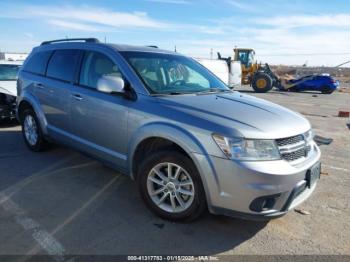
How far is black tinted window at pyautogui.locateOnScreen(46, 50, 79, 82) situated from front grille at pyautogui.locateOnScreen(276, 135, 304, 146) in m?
2.97

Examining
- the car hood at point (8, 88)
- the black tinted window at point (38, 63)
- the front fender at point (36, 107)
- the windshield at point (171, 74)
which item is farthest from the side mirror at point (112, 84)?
the car hood at point (8, 88)

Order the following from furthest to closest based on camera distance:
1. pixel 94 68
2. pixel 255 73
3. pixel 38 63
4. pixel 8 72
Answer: pixel 255 73 < pixel 8 72 < pixel 38 63 < pixel 94 68

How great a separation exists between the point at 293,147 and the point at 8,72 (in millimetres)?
7982

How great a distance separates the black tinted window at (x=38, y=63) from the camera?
547cm

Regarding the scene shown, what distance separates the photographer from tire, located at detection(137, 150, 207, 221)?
10.7 feet

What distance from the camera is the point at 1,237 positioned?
3.12 metres

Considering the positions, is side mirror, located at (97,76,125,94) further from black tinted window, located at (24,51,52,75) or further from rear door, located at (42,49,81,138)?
black tinted window, located at (24,51,52,75)

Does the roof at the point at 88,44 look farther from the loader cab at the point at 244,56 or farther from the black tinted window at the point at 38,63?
the loader cab at the point at 244,56

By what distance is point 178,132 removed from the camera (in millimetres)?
3281

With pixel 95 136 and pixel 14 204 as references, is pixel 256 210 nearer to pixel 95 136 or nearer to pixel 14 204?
pixel 95 136

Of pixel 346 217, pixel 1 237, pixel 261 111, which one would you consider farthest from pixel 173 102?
pixel 346 217

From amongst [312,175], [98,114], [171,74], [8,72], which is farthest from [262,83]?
[312,175]

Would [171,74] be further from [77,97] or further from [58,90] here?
[58,90]

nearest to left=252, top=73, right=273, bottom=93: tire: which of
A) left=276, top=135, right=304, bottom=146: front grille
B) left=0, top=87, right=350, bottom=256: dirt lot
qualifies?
left=0, top=87, right=350, bottom=256: dirt lot
